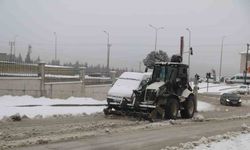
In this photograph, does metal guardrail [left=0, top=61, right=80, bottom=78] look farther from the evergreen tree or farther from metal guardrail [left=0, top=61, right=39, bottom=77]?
the evergreen tree

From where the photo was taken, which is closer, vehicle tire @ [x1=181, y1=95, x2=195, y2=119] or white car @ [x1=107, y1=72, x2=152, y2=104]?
white car @ [x1=107, y1=72, x2=152, y2=104]

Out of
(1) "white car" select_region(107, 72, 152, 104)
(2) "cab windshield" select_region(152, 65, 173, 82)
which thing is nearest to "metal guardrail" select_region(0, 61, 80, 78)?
(1) "white car" select_region(107, 72, 152, 104)

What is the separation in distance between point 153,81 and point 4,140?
12482mm

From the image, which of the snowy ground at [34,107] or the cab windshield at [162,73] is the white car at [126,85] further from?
the snowy ground at [34,107]

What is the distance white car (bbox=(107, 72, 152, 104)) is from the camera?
2606cm

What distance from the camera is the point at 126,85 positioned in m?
27.0

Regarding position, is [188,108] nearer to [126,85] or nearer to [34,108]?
[126,85]

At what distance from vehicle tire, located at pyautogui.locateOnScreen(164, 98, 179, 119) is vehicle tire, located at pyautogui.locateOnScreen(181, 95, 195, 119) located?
1685mm

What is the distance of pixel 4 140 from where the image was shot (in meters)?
15.2

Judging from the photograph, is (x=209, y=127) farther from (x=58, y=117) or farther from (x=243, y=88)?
(x=243, y=88)

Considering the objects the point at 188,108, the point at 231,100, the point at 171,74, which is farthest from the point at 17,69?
the point at 231,100

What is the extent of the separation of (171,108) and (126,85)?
2.86m

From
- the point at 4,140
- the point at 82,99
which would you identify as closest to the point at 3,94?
the point at 82,99

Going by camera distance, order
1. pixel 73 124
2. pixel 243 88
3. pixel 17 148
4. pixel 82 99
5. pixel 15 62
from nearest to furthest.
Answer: pixel 17 148
pixel 73 124
pixel 15 62
pixel 82 99
pixel 243 88
